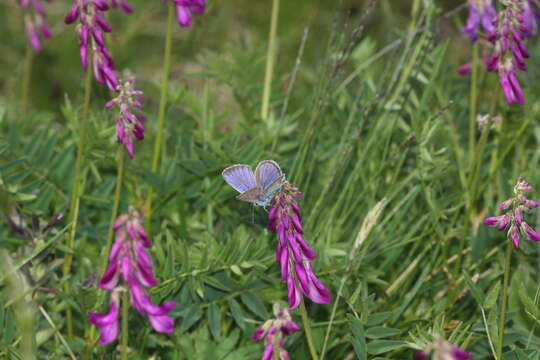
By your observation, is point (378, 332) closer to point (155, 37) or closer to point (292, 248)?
point (292, 248)

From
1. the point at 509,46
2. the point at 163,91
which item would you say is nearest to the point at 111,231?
the point at 163,91

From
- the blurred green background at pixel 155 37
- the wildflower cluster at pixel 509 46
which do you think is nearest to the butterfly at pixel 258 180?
the wildflower cluster at pixel 509 46

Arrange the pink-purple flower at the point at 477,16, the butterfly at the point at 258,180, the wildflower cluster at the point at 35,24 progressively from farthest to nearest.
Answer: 1. the wildflower cluster at the point at 35,24
2. the pink-purple flower at the point at 477,16
3. the butterfly at the point at 258,180

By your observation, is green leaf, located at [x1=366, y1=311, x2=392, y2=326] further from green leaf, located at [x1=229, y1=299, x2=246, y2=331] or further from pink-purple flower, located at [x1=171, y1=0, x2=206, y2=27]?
pink-purple flower, located at [x1=171, y1=0, x2=206, y2=27]

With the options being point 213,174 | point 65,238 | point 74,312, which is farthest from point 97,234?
point 213,174

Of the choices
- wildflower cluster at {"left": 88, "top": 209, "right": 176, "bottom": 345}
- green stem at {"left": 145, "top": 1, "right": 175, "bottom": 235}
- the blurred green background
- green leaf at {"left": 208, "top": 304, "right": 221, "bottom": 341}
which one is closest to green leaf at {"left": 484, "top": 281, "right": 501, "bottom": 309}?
green leaf at {"left": 208, "top": 304, "right": 221, "bottom": 341}

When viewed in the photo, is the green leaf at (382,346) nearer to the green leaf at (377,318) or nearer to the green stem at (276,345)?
the green leaf at (377,318)
